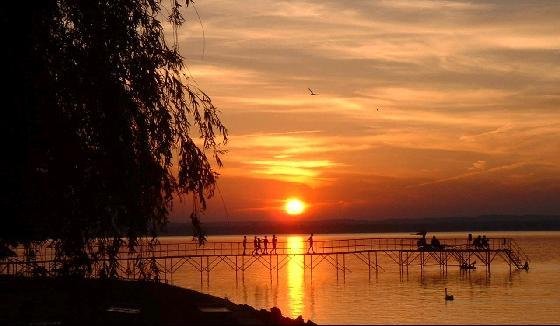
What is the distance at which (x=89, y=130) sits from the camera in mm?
16312

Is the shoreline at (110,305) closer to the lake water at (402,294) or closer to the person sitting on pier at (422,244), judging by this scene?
the lake water at (402,294)

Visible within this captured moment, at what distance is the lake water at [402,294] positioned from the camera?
4894cm

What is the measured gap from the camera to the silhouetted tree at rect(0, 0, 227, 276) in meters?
15.4

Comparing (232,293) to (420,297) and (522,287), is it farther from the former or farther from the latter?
(522,287)

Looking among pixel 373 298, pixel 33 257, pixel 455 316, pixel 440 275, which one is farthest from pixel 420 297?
pixel 33 257

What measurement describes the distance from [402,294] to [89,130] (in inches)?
2031

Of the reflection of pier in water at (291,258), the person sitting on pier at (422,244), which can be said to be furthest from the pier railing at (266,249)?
the person sitting on pier at (422,244)

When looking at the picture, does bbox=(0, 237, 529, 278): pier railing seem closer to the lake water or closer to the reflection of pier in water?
the reflection of pier in water

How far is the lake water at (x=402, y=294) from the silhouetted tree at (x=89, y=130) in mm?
29554

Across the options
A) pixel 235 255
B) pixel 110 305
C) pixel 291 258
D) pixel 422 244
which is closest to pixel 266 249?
pixel 235 255

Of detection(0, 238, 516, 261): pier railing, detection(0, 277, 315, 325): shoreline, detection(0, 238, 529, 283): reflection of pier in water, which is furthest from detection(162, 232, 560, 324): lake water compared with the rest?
detection(0, 277, 315, 325): shoreline

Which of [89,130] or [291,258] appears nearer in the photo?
[89,130]

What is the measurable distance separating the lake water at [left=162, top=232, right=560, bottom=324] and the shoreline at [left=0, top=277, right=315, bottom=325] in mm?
27839

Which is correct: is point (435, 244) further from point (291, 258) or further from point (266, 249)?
point (291, 258)
